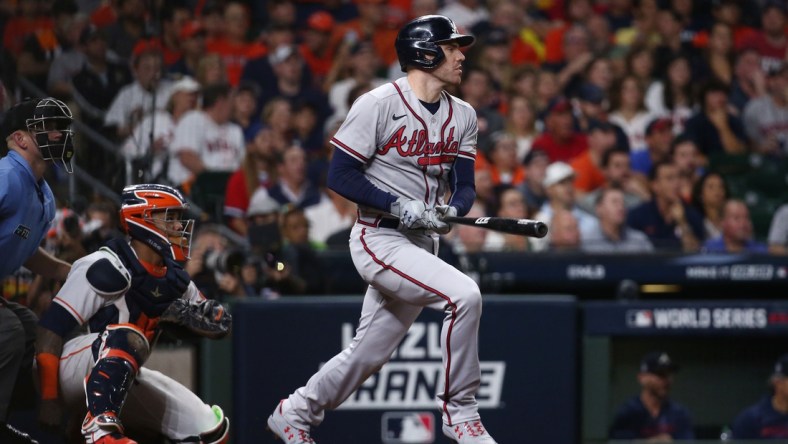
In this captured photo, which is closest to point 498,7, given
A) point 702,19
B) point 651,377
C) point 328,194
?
point 702,19

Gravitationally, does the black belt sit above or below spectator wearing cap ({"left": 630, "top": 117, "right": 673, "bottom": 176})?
below

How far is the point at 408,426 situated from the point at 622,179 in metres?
3.89

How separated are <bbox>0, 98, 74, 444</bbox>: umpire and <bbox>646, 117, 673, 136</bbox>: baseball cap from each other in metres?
6.54

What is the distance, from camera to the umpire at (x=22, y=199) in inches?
194

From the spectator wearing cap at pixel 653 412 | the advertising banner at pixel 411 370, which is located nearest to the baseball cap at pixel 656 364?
the spectator wearing cap at pixel 653 412

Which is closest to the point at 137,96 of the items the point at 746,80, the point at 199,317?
the point at 199,317

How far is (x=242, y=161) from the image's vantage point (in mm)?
9133

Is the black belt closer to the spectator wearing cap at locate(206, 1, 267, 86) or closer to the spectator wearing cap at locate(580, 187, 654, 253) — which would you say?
the spectator wearing cap at locate(580, 187, 654, 253)

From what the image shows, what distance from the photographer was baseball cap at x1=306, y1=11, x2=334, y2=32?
37.6ft

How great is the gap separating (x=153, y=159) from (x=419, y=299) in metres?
2.28

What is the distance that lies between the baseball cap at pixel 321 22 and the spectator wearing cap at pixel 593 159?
2.57 metres

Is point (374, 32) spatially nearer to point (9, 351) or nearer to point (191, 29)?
point (191, 29)

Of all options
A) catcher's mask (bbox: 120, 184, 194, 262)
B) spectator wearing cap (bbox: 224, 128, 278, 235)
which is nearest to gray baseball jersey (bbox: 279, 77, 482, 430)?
A: catcher's mask (bbox: 120, 184, 194, 262)

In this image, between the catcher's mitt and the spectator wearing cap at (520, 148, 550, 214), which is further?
the spectator wearing cap at (520, 148, 550, 214)
